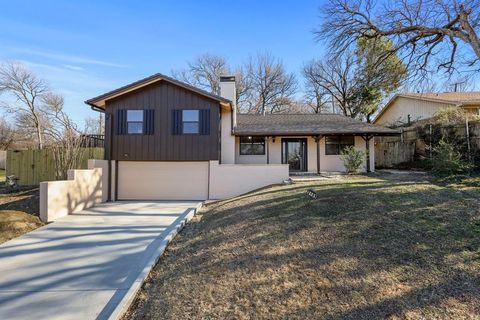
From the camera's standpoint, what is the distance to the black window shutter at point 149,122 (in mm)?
12641

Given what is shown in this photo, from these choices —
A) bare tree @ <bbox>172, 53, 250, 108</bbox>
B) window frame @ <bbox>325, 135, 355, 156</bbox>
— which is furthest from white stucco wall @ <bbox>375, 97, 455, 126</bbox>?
bare tree @ <bbox>172, 53, 250, 108</bbox>

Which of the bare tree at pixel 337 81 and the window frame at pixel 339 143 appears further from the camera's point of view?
the bare tree at pixel 337 81

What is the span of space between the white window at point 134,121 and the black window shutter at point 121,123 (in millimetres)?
130

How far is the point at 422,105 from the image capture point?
21.1m

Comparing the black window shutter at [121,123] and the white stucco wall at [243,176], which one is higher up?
the black window shutter at [121,123]

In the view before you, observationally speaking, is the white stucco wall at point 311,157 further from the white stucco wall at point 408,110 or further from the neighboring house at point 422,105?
the white stucco wall at point 408,110

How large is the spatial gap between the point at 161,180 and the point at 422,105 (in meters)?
19.0

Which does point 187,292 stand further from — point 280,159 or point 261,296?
point 280,159

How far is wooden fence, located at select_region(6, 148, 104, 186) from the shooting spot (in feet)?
48.9

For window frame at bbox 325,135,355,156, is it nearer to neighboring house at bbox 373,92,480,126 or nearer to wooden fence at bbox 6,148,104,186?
neighboring house at bbox 373,92,480,126

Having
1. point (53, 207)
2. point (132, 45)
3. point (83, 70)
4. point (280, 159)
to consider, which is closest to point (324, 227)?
point (53, 207)

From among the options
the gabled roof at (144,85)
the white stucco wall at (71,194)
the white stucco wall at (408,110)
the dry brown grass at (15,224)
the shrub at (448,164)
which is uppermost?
the white stucco wall at (408,110)

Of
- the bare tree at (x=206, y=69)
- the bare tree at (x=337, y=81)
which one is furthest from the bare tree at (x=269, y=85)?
the bare tree at (x=206, y=69)

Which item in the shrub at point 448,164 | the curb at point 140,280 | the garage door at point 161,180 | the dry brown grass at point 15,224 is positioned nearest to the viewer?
the curb at point 140,280
